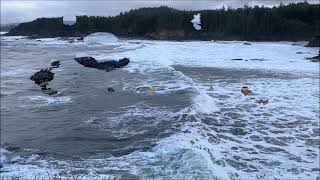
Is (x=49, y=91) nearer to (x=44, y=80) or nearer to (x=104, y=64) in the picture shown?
(x=44, y=80)

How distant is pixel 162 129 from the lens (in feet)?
44.8

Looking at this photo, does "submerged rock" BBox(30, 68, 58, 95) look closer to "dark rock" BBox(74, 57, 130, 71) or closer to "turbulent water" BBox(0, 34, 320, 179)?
"turbulent water" BBox(0, 34, 320, 179)

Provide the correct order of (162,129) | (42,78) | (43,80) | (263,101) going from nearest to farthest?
(162,129) < (263,101) < (43,80) < (42,78)

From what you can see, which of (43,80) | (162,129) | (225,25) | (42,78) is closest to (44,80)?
(43,80)

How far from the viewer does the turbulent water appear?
10.3 metres

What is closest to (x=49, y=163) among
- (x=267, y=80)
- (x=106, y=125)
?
(x=106, y=125)

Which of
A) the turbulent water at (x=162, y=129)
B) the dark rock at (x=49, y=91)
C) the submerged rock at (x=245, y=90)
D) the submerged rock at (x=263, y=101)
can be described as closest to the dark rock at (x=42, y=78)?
the turbulent water at (x=162, y=129)

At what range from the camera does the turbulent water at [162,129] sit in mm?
10305

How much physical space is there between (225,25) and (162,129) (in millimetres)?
68231

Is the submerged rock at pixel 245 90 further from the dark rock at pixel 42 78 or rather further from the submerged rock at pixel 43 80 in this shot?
the dark rock at pixel 42 78

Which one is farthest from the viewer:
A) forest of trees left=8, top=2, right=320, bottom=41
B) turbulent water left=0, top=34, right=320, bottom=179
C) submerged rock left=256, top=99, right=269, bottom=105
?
forest of trees left=8, top=2, right=320, bottom=41

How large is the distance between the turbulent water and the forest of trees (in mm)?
50497

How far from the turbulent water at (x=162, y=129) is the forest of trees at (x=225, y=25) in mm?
50497

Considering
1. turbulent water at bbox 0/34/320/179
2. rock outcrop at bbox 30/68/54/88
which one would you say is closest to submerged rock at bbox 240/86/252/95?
turbulent water at bbox 0/34/320/179
